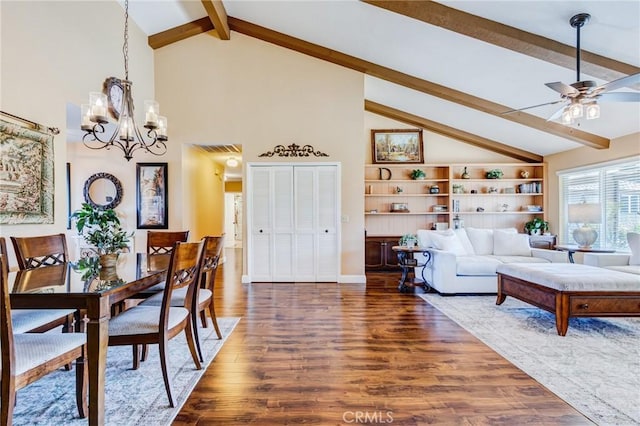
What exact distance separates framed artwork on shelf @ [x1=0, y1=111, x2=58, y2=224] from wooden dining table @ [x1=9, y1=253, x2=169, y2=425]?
3.97 feet

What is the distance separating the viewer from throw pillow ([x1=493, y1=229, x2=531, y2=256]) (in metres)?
5.09

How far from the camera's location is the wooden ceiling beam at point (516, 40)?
326 cm

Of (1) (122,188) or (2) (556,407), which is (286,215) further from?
(2) (556,407)

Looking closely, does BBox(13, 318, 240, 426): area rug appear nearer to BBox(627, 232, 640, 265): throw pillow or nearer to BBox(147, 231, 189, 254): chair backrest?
BBox(147, 231, 189, 254): chair backrest

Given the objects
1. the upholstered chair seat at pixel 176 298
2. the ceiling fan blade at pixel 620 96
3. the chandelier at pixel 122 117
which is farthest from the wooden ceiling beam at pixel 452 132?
the upholstered chair seat at pixel 176 298

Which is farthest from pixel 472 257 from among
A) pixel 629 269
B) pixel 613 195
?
pixel 613 195

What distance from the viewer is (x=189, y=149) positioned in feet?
18.7

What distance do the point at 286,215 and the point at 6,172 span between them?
3.48 meters

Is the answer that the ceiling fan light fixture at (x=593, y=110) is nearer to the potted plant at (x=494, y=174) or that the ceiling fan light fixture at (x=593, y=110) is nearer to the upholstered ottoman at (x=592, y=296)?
the upholstered ottoman at (x=592, y=296)

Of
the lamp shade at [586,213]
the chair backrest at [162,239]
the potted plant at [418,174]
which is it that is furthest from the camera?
the potted plant at [418,174]

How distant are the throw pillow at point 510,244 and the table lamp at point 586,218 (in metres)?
0.68

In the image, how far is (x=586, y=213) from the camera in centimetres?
471

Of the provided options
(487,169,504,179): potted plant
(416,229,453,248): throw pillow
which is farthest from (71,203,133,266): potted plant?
(487,169,504,179): potted plant

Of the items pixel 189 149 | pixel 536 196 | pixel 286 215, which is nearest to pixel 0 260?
pixel 286 215
